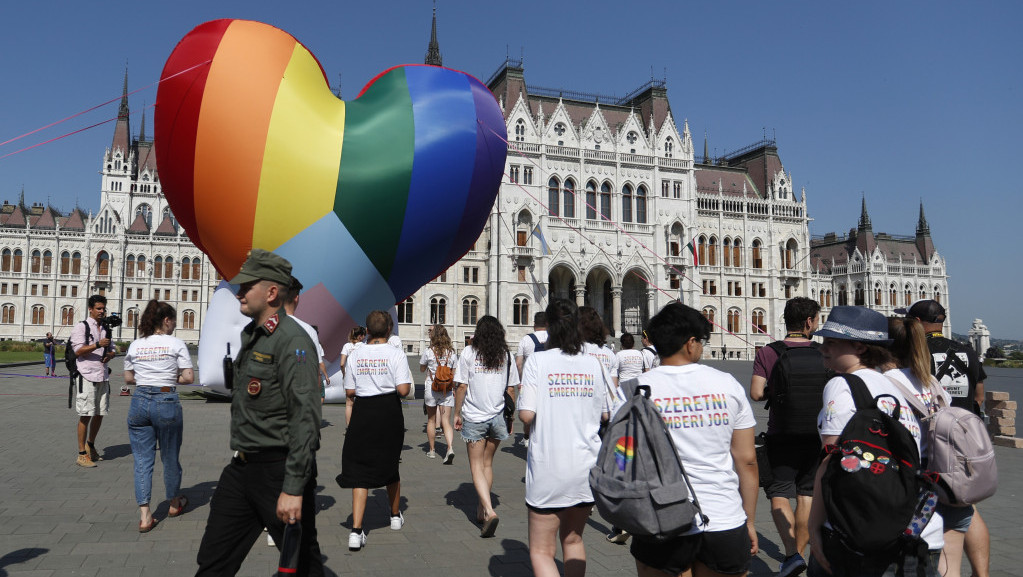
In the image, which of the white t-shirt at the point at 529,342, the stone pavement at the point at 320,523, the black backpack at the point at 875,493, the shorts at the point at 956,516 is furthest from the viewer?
the white t-shirt at the point at 529,342

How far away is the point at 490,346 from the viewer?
594 cm

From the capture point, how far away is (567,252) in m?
45.2

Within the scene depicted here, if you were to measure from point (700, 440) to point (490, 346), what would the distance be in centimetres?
326

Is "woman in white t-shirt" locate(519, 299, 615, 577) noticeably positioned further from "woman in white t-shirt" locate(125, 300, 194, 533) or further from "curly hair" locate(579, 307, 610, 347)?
"woman in white t-shirt" locate(125, 300, 194, 533)

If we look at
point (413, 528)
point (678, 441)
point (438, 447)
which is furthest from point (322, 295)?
point (678, 441)

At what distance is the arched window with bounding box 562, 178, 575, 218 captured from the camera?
4575 centimetres

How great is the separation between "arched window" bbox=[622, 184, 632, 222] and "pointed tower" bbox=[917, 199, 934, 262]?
4257cm

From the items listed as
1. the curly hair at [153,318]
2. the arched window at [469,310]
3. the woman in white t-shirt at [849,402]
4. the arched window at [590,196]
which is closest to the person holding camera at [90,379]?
the curly hair at [153,318]

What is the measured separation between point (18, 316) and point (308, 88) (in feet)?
194

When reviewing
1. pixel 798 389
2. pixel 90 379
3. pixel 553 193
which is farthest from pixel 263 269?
pixel 553 193

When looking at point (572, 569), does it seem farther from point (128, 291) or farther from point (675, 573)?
point (128, 291)

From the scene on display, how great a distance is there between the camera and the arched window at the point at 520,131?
4494 centimetres

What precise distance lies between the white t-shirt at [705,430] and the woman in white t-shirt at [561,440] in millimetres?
918

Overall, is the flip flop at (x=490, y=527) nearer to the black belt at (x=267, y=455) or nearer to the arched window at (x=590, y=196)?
the black belt at (x=267, y=455)
